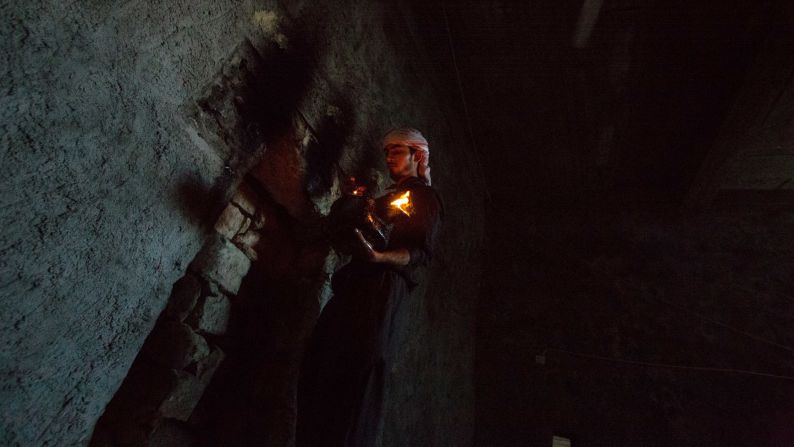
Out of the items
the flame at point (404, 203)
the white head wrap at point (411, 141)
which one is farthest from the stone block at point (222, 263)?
the white head wrap at point (411, 141)

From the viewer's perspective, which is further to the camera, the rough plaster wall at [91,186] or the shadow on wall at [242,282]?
the shadow on wall at [242,282]

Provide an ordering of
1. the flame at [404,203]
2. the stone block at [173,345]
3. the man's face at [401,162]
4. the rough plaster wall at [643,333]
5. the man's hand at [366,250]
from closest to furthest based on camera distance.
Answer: the stone block at [173,345] → the man's hand at [366,250] → the flame at [404,203] → the man's face at [401,162] → the rough plaster wall at [643,333]

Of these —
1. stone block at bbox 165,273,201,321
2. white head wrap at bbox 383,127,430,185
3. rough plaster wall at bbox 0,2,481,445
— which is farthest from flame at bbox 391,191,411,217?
stone block at bbox 165,273,201,321

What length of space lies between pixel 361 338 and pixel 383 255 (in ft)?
1.00

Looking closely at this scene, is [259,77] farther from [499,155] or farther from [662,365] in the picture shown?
[662,365]

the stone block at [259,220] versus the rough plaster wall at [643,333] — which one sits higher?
the rough plaster wall at [643,333]

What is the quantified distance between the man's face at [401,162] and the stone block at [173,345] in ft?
3.72

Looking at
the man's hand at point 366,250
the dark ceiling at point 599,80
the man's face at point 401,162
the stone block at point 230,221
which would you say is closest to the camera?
the man's hand at point 366,250

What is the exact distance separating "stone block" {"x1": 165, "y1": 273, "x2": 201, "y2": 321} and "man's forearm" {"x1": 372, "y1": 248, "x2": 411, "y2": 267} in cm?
63

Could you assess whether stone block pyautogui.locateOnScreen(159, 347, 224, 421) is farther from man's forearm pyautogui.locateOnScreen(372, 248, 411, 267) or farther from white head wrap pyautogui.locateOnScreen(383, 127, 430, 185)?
white head wrap pyautogui.locateOnScreen(383, 127, 430, 185)

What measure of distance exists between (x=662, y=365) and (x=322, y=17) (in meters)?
5.21

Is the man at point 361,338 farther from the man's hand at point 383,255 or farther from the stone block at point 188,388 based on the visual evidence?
the stone block at point 188,388

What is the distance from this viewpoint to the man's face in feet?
6.51

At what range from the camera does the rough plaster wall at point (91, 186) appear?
0.88m
